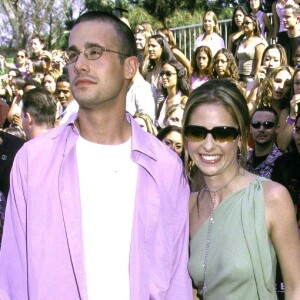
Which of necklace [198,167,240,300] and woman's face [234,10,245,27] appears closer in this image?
necklace [198,167,240,300]

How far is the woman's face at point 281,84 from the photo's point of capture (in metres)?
6.81

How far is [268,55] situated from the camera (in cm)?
800

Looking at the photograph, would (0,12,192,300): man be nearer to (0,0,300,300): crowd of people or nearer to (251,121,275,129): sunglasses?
(0,0,300,300): crowd of people

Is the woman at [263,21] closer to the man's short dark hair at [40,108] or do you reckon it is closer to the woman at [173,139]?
the woman at [173,139]

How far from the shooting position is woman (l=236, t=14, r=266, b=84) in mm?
9164

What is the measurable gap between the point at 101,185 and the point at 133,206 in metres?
0.16

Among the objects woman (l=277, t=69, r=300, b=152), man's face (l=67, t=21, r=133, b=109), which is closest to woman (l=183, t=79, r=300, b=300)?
man's face (l=67, t=21, r=133, b=109)

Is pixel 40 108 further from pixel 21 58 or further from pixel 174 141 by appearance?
pixel 21 58

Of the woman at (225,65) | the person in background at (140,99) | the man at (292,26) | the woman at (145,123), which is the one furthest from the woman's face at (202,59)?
the woman at (145,123)

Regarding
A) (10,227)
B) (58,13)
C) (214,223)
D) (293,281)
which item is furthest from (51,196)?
(58,13)

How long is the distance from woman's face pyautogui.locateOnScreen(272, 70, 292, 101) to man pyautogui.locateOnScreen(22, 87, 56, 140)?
2.54 meters

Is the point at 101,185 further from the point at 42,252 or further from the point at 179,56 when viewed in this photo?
the point at 179,56

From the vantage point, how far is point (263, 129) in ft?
18.3

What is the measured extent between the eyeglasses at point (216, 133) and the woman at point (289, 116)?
9.93 ft
